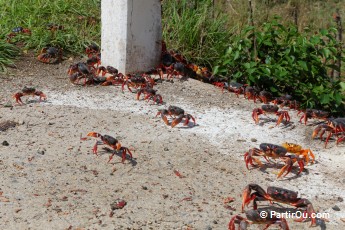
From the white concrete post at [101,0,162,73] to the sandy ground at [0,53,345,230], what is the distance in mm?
488

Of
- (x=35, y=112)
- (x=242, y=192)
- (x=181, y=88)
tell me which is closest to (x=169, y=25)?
(x=181, y=88)

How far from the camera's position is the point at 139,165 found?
5434 millimetres

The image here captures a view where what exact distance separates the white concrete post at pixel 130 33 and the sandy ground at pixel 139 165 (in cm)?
49

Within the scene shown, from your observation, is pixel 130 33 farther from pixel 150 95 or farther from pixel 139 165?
pixel 139 165

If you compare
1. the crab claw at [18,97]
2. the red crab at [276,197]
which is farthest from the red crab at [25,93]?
the red crab at [276,197]

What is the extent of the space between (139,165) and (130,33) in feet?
8.33

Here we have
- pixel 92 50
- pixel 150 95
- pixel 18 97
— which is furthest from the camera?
pixel 92 50

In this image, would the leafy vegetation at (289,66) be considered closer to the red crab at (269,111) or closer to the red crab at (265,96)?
the red crab at (265,96)

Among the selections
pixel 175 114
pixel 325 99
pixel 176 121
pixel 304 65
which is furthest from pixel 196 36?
pixel 176 121

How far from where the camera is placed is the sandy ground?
15.4ft

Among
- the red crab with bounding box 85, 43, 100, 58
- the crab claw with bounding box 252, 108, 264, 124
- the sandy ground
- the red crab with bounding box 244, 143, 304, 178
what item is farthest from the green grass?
the red crab with bounding box 244, 143, 304, 178

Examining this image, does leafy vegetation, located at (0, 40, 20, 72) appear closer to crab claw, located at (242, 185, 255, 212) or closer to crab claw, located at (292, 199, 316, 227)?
crab claw, located at (242, 185, 255, 212)

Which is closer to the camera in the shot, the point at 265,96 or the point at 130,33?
the point at 265,96

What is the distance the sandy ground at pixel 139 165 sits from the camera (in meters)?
4.70
